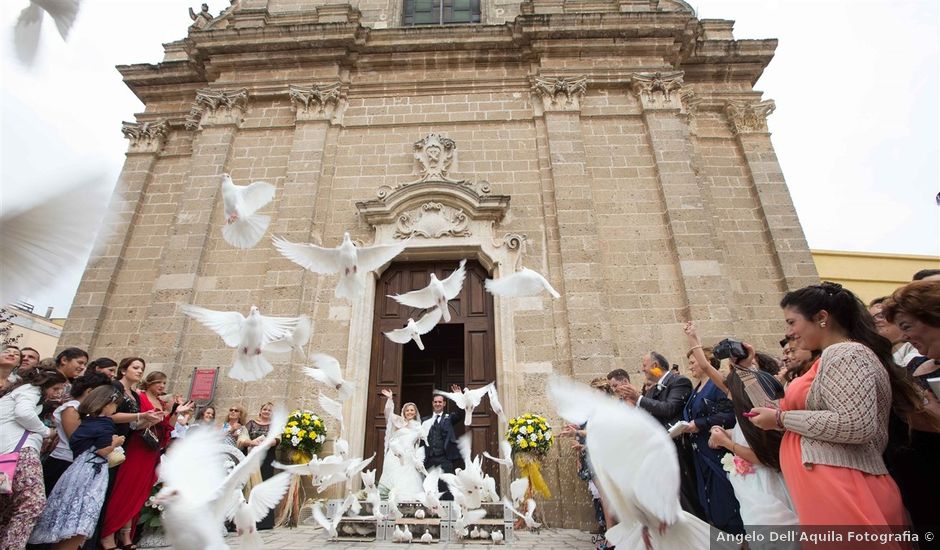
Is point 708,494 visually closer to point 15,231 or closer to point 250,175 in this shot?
point 15,231

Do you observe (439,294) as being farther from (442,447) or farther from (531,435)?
(531,435)

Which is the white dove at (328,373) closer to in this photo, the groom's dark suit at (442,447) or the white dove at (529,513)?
the groom's dark suit at (442,447)

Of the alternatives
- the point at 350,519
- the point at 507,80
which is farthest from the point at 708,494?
the point at 507,80

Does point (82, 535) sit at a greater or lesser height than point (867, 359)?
lesser

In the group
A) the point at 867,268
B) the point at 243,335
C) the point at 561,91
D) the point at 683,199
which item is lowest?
the point at 243,335

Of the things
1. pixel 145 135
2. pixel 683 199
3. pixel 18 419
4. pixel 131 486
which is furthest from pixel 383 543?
pixel 145 135

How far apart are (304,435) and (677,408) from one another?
4.79m

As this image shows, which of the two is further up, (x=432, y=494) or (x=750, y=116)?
(x=750, y=116)

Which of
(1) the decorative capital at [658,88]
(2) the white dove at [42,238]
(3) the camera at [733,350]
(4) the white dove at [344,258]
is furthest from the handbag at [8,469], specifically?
(1) the decorative capital at [658,88]

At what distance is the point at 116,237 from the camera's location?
9.15 metres

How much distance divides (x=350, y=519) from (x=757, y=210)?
885cm

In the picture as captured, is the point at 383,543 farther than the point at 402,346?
No

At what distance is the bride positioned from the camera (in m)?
5.84

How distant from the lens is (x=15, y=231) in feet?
7.24
